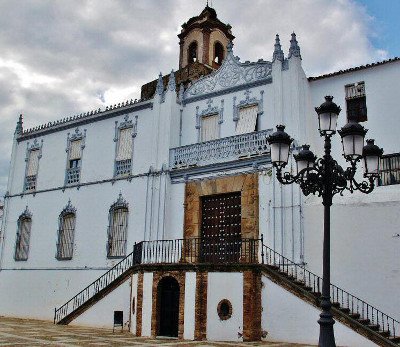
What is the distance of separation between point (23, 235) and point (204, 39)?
1476cm

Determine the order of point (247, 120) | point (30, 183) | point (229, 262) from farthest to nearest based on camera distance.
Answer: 1. point (30, 183)
2. point (247, 120)
3. point (229, 262)

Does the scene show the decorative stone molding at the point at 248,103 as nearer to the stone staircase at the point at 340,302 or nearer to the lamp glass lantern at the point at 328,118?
the stone staircase at the point at 340,302

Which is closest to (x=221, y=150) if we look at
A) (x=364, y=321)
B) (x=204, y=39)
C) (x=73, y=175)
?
(x=364, y=321)

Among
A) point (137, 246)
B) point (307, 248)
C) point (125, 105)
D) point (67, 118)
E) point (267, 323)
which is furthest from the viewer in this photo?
point (67, 118)

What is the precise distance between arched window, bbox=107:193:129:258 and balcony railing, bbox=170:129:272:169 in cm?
325

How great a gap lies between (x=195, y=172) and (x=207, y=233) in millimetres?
2510

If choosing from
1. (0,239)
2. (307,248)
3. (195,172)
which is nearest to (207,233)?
(195,172)

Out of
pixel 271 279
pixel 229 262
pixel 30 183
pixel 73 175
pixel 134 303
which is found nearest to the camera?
pixel 271 279

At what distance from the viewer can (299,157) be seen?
34.7 ft

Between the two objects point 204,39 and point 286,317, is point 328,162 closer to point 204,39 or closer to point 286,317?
point 286,317

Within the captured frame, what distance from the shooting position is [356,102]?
18672 millimetres

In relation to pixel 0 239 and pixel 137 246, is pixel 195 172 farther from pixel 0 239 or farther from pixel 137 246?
pixel 0 239

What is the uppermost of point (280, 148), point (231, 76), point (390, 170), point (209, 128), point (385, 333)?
point (231, 76)

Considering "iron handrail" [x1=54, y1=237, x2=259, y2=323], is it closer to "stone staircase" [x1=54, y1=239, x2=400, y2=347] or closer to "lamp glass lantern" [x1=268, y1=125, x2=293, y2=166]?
"stone staircase" [x1=54, y1=239, x2=400, y2=347]
